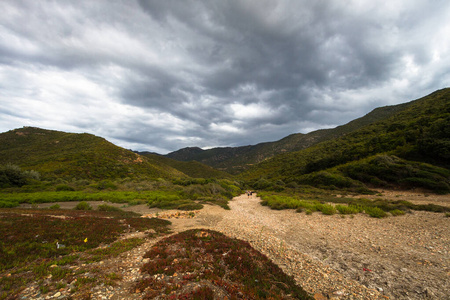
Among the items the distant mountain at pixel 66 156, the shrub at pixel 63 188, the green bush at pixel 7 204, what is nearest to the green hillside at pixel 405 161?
the green bush at pixel 7 204

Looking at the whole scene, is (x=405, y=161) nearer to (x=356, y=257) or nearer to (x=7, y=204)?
(x=356, y=257)

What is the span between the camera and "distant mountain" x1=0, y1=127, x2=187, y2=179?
44.0m

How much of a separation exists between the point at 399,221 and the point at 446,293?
9367mm

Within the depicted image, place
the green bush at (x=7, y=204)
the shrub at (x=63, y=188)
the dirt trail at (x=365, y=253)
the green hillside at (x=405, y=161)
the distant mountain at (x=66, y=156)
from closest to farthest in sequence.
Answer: the dirt trail at (x=365, y=253), the green bush at (x=7, y=204), the green hillside at (x=405, y=161), the shrub at (x=63, y=188), the distant mountain at (x=66, y=156)

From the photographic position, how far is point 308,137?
136750 mm

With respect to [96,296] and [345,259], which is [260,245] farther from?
[96,296]

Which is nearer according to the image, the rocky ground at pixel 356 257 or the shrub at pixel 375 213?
the rocky ground at pixel 356 257

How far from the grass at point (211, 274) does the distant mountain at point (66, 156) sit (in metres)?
47.2

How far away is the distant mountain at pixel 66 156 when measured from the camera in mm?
44031

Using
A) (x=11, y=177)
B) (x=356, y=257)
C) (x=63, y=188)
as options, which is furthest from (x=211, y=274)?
(x=11, y=177)

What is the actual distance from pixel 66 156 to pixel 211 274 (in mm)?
65772

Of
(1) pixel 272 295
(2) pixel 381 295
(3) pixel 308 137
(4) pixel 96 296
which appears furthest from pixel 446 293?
(3) pixel 308 137

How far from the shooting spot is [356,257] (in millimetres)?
7918

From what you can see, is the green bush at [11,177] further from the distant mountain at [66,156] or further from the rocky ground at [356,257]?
the rocky ground at [356,257]
